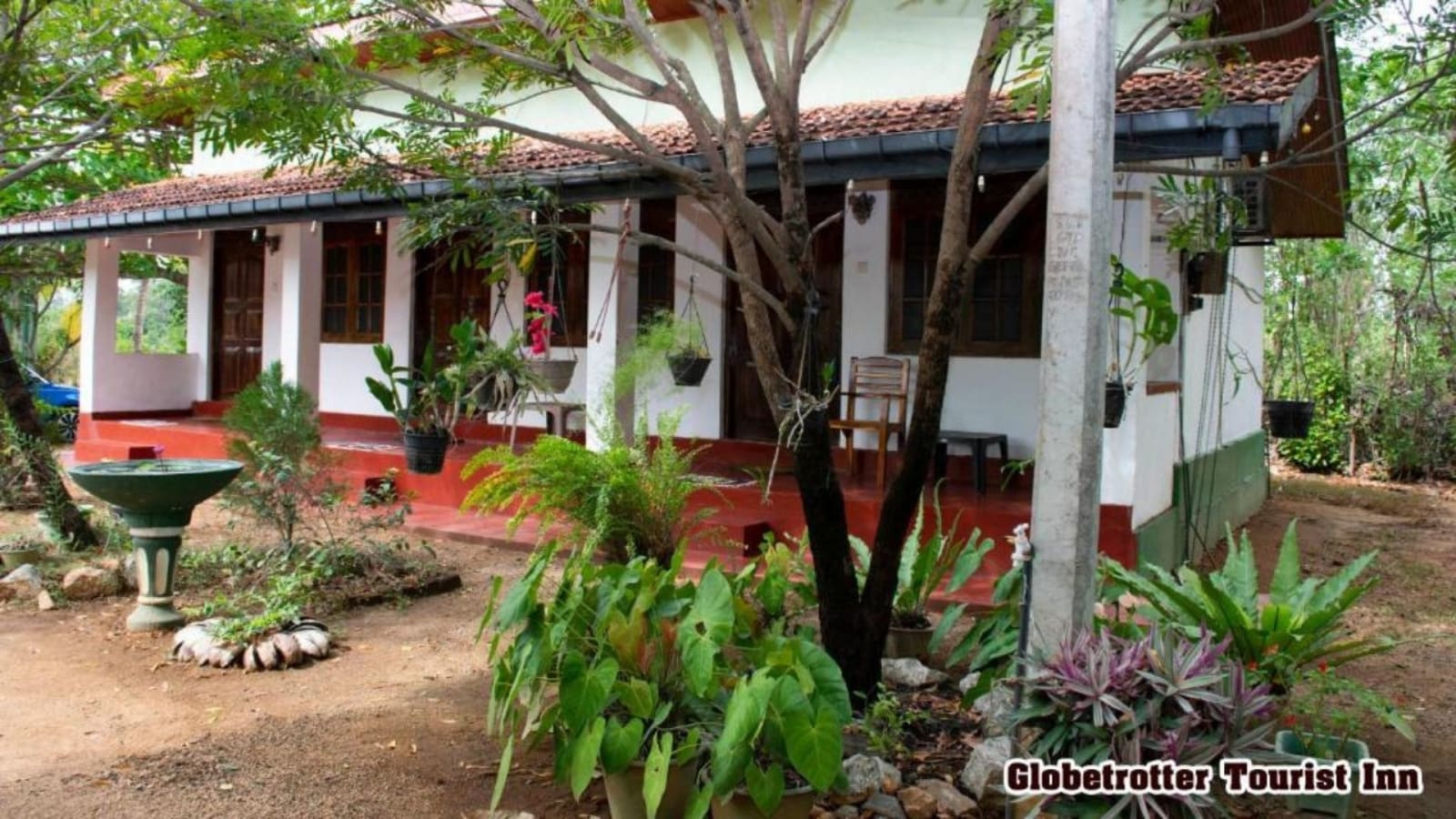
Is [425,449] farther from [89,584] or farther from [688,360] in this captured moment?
[89,584]

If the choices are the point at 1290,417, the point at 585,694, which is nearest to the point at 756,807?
the point at 585,694

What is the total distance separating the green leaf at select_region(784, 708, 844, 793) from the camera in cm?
307

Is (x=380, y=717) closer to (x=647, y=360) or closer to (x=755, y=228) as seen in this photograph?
(x=755, y=228)

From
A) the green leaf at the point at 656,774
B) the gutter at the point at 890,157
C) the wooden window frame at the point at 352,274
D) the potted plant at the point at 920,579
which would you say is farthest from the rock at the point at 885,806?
the wooden window frame at the point at 352,274

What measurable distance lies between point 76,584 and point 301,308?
5.05 meters

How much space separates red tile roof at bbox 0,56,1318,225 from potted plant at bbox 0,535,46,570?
2946mm

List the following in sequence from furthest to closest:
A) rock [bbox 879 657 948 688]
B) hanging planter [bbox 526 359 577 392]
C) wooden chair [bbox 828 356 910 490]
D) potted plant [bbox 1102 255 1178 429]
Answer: hanging planter [bbox 526 359 577 392], wooden chair [bbox 828 356 910 490], potted plant [bbox 1102 255 1178 429], rock [bbox 879 657 948 688]

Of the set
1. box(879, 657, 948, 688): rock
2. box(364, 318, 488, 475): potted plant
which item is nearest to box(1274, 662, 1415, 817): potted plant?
box(879, 657, 948, 688): rock

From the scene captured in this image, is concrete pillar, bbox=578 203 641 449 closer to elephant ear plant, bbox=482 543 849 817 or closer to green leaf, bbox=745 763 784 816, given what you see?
elephant ear plant, bbox=482 543 849 817

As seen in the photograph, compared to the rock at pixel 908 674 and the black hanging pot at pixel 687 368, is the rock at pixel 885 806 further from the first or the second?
the black hanging pot at pixel 687 368

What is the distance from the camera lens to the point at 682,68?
5.02 m

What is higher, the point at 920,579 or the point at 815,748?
the point at 920,579

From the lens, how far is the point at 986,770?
11.5 feet

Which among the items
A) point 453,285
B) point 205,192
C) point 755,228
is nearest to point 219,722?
point 755,228
